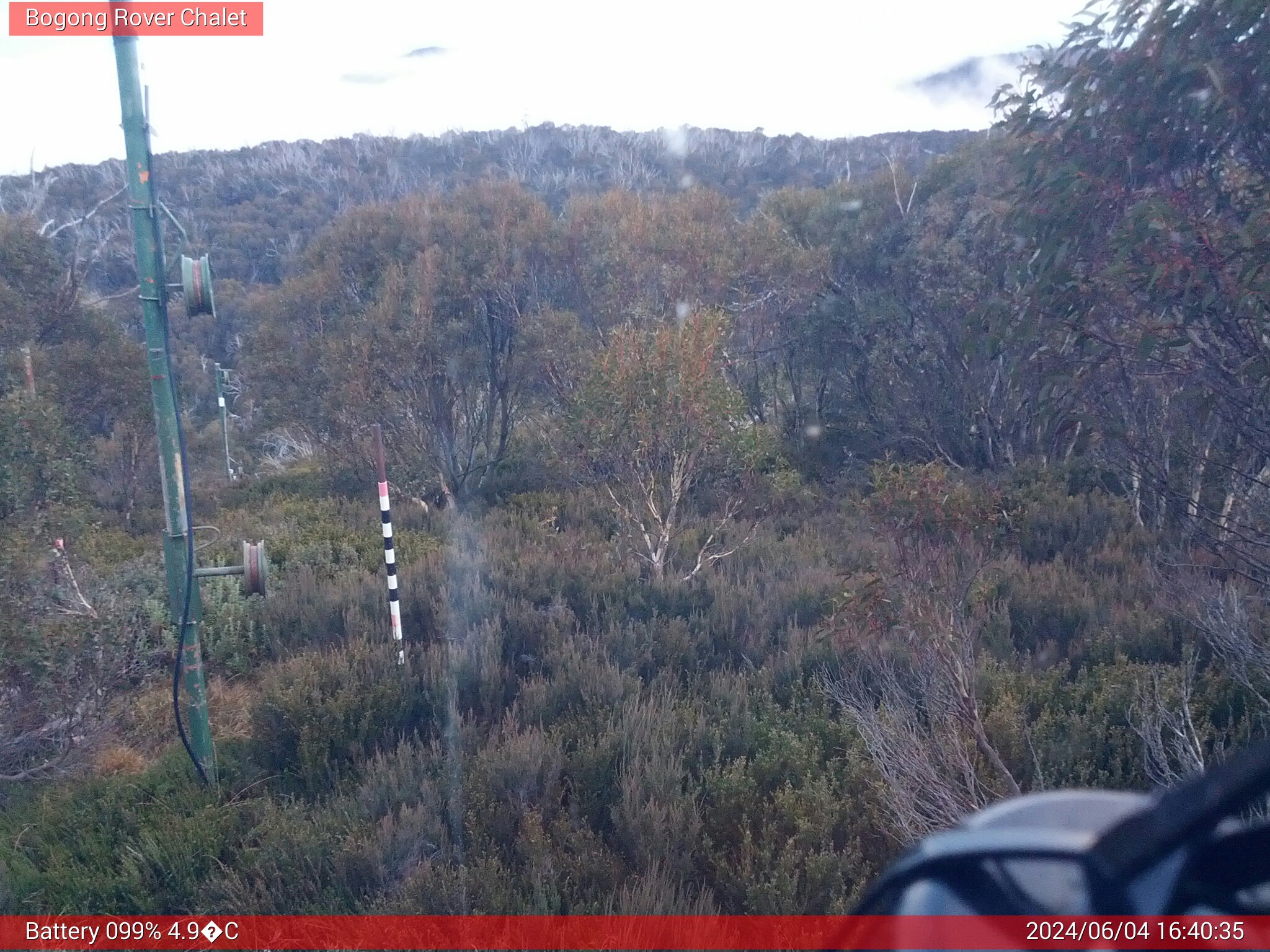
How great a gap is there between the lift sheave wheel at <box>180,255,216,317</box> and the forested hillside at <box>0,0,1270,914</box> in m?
2.23

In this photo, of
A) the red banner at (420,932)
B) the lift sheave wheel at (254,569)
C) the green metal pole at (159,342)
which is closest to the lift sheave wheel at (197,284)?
the green metal pole at (159,342)

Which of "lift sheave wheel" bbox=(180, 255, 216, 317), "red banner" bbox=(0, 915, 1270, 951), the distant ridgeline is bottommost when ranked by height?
"red banner" bbox=(0, 915, 1270, 951)

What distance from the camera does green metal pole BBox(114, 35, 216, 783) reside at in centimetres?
447

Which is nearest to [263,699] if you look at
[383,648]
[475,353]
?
[383,648]

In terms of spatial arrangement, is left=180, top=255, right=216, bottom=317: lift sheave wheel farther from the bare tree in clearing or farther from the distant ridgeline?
the distant ridgeline

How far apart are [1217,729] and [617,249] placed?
11986 millimetres

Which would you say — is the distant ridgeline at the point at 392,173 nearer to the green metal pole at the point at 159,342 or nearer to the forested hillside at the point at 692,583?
the forested hillside at the point at 692,583

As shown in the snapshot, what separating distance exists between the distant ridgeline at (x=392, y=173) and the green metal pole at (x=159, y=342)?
77.3 feet

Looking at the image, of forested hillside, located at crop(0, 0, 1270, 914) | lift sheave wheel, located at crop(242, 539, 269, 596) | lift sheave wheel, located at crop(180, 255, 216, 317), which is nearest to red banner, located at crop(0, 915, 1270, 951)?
forested hillside, located at crop(0, 0, 1270, 914)

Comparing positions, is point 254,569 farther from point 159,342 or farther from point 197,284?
point 197,284

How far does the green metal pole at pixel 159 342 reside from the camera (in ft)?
14.7

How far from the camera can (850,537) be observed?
10.1 m

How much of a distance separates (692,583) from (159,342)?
16.8 ft

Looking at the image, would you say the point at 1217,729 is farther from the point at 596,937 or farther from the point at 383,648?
the point at 383,648
